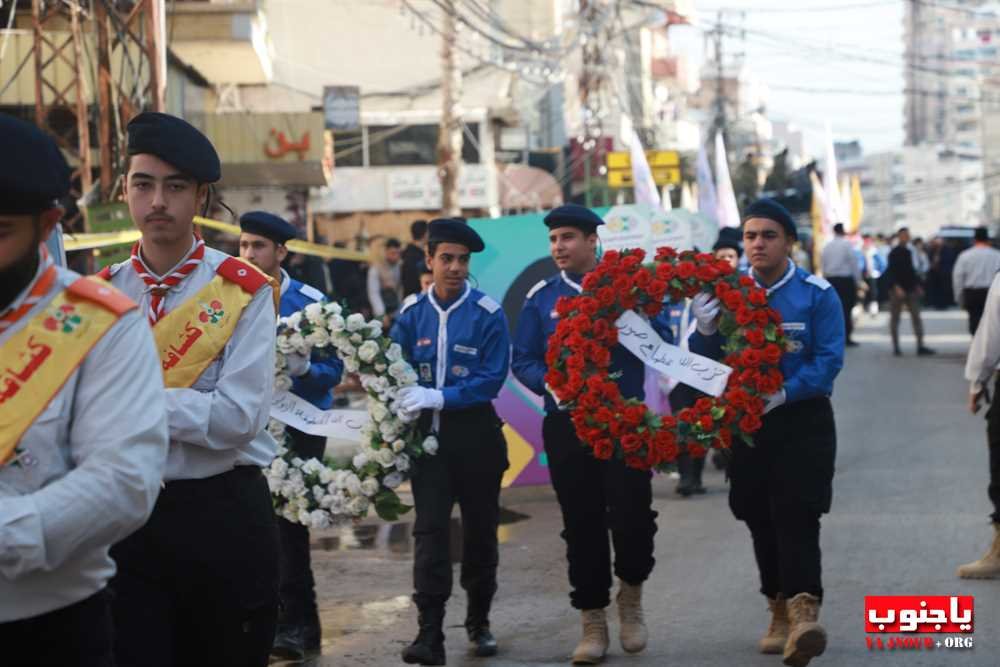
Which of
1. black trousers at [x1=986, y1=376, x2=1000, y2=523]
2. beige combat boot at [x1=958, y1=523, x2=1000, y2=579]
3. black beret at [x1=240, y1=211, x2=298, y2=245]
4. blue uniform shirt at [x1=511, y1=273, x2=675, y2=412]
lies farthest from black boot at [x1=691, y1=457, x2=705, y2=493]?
black beret at [x1=240, y1=211, x2=298, y2=245]

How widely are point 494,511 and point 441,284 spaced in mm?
1151

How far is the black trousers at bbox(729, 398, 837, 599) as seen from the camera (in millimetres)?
7793

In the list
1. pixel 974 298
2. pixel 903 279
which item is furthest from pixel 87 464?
pixel 903 279

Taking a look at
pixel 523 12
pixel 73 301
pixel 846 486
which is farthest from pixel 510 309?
pixel 523 12

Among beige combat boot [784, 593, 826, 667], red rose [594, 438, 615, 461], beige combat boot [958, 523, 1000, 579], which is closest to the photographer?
beige combat boot [784, 593, 826, 667]

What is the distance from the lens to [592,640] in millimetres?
8125

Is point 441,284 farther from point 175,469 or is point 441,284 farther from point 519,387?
point 519,387

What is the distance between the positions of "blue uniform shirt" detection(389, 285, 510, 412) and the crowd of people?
0.4 inches

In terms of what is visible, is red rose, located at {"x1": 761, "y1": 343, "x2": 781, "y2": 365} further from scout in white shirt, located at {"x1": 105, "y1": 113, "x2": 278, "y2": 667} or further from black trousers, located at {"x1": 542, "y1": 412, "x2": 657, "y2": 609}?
scout in white shirt, located at {"x1": 105, "y1": 113, "x2": 278, "y2": 667}

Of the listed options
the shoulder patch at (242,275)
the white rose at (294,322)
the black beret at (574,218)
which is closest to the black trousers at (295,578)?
the white rose at (294,322)

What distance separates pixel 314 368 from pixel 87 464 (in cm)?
505

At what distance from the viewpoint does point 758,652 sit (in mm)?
8062

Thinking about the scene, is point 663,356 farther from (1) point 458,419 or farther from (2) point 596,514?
(1) point 458,419

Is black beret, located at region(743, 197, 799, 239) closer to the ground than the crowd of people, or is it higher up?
higher up
